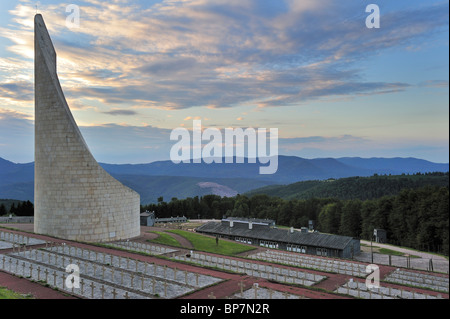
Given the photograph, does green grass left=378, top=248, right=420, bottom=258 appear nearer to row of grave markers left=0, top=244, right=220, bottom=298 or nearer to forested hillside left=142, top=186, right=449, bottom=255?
forested hillside left=142, top=186, right=449, bottom=255

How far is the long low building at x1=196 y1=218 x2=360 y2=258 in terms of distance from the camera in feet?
178

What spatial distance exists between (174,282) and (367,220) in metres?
72.6

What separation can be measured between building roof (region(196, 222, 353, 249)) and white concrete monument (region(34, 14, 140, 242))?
89.7 ft

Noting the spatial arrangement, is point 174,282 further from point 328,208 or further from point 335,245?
point 328,208

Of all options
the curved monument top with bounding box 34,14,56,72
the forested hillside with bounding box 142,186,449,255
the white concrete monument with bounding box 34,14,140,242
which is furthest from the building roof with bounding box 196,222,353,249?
the curved monument top with bounding box 34,14,56,72

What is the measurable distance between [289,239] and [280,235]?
7.87 ft

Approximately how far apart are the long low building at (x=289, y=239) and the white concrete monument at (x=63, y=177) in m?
27.2

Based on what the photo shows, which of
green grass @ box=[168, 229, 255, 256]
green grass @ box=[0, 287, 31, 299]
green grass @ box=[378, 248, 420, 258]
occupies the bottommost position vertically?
green grass @ box=[378, 248, 420, 258]

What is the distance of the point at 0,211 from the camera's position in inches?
3317

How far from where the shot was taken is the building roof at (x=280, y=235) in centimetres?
5500

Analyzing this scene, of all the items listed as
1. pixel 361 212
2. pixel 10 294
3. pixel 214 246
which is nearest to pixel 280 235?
pixel 214 246
